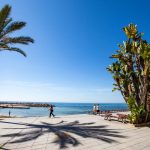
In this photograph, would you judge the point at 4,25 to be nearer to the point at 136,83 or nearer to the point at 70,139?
the point at 70,139

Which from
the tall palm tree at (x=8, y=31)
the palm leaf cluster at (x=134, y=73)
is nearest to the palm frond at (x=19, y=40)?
the tall palm tree at (x=8, y=31)

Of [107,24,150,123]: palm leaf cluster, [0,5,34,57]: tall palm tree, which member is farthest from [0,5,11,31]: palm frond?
[107,24,150,123]: palm leaf cluster

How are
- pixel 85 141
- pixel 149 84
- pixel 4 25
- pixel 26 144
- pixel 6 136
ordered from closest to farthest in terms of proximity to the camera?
pixel 26 144, pixel 85 141, pixel 6 136, pixel 4 25, pixel 149 84

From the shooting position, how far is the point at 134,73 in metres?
20.7

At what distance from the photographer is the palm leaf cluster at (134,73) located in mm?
19016

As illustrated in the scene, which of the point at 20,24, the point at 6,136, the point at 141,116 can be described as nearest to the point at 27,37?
the point at 20,24

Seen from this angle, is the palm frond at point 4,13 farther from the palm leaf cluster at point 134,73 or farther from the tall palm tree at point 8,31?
the palm leaf cluster at point 134,73

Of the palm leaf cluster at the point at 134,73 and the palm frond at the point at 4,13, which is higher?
the palm frond at the point at 4,13

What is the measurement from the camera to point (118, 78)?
72.3 feet

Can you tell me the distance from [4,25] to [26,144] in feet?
35.1

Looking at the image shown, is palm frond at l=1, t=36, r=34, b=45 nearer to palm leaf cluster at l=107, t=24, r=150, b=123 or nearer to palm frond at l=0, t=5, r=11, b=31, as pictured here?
palm frond at l=0, t=5, r=11, b=31

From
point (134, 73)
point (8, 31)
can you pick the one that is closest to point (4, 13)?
point (8, 31)

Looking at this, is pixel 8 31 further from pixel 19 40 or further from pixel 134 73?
pixel 134 73

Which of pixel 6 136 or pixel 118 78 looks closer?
pixel 6 136
